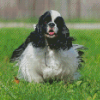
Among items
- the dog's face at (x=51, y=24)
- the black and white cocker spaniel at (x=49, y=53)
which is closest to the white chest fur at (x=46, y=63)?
the black and white cocker spaniel at (x=49, y=53)

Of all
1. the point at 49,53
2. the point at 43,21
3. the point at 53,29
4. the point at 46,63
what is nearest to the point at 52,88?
the point at 46,63

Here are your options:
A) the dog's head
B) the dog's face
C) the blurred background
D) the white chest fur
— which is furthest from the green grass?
the blurred background

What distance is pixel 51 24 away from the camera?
4191 mm

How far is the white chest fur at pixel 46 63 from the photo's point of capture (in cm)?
447

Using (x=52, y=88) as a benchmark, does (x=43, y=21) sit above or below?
above

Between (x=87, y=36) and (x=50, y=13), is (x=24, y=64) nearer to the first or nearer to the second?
(x=50, y=13)

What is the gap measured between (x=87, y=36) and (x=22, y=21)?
8.02m

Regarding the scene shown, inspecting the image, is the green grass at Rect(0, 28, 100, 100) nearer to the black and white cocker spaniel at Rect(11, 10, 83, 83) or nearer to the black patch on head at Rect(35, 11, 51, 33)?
the black and white cocker spaniel at Rect(11, 10, 83, 83)

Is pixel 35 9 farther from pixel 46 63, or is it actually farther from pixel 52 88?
pixel 52 88

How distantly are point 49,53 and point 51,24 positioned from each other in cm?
49

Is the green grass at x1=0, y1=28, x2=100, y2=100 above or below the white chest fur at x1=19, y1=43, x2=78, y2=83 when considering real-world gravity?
below

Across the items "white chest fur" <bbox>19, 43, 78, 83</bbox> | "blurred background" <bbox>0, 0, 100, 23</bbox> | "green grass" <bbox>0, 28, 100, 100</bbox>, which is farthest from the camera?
"blurred background" <bbox>0, 0, 100, 23</bbox>

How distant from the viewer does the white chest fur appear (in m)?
4.47

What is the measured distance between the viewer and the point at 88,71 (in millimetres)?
5355
